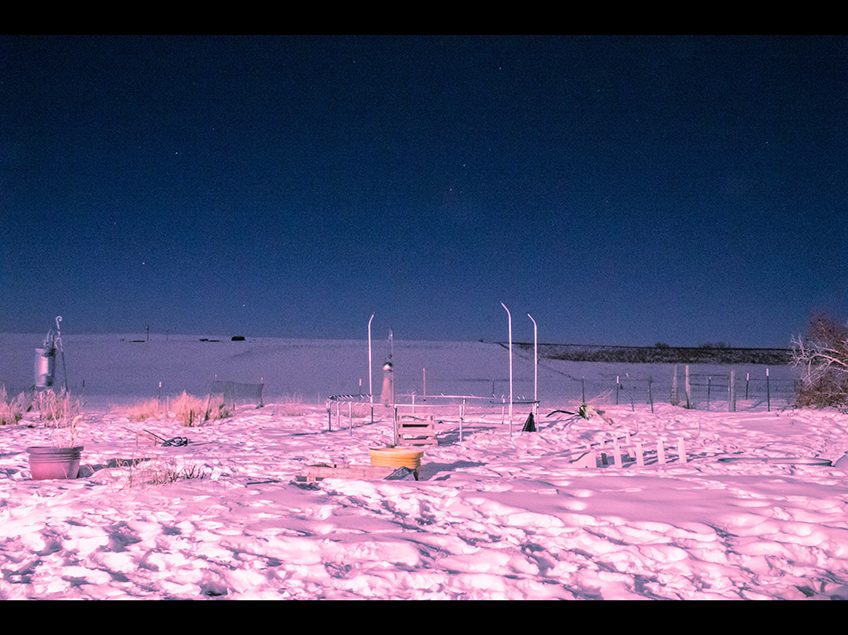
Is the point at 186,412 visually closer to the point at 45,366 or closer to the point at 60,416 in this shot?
the point at 60,416

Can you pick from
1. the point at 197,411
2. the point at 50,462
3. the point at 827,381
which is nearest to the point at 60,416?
the point at 197,411

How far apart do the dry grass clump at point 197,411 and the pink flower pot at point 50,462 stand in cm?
694

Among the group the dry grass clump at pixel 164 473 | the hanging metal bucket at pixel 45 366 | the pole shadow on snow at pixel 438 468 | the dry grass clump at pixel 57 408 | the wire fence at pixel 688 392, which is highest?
the hanging metal bucket at pixel 45 366

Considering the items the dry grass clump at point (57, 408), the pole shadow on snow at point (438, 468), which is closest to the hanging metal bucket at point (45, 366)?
the dry grass clump at point (57, 408)

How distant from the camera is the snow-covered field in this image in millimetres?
4609

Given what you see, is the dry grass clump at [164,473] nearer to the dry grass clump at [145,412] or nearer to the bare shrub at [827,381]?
the dry grass clump at [145,412]

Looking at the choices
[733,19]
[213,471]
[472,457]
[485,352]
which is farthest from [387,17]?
[485,352]

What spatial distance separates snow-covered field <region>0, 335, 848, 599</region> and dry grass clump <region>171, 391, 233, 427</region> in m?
3.61

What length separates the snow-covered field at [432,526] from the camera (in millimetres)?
4609

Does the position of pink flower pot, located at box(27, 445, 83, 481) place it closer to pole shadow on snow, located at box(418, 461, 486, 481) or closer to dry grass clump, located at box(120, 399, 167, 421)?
pole shadow on snow, located at box(418, 461, 486, 481)

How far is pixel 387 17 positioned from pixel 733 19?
1.90 meters

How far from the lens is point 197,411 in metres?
16.2
